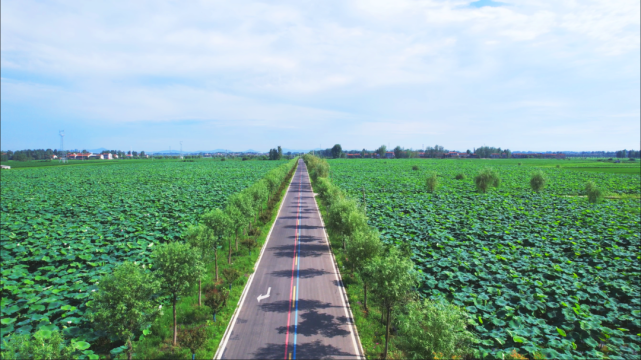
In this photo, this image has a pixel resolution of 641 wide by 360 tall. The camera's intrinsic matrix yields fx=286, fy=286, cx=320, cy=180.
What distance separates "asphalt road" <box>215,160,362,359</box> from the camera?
1709 cm

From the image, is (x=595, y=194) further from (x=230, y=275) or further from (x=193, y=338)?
(x=193, y=338)

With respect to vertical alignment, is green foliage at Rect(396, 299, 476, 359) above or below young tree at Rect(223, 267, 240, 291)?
above

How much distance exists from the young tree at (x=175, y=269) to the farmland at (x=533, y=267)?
17394mm

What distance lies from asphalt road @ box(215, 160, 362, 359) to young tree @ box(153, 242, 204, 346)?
4.29 metres

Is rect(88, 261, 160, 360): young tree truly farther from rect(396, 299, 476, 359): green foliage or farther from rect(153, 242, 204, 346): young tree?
rect(396, 299, 476, 359): green foliage

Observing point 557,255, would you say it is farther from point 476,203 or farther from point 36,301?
point 36,301

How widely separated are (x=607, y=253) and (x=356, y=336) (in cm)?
3155

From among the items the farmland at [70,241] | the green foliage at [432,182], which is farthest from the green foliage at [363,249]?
the green foliage at [432,182]

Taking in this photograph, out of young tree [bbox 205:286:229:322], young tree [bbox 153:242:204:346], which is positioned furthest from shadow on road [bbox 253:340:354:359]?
young tree [bbox 153:242:204:346]

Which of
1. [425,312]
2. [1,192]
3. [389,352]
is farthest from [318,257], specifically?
[1,192]

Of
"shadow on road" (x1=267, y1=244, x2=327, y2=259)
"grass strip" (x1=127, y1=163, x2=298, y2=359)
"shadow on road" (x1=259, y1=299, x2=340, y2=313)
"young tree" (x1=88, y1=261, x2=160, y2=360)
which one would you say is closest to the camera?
"young tree" (x1=88, y1=261, x2=160, y2=360)

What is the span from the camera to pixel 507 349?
54.8 feet

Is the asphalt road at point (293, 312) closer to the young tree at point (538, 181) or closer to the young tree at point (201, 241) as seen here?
the young tree at point (201, 241)

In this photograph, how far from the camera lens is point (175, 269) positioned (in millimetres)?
17734
